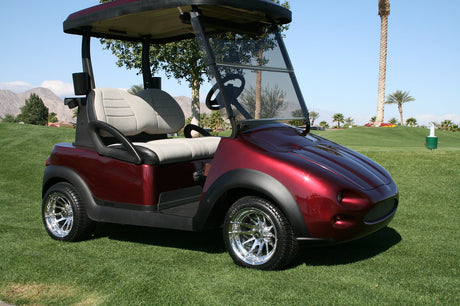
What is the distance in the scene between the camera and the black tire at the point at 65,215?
4.75 m

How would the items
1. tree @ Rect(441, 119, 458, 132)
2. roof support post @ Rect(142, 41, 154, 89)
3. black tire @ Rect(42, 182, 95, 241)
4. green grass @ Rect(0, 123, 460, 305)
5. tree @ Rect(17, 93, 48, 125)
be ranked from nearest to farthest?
1. green grass @ Rect(0, 123, 460, 305)
2. black tire @ Rect(42, 182, 95, 241)
3. roof support post @ Rect(142, 41, 154, 89)
4. tree @ Rect(441, 119, 458, 132)
5. tree @ Rect(17, 93, 48, 125)

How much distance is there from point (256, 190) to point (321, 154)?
682 mm

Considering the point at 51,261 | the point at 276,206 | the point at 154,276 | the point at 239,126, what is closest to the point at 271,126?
the point at 239,126

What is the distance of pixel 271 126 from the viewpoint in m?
4.38

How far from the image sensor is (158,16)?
189 inches

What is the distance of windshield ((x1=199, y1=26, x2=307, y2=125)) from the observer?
4152mm

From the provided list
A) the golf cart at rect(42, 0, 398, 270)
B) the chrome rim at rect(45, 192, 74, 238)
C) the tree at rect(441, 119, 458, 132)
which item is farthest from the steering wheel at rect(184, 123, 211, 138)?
the tree at rect(441, 119, 458, 132)

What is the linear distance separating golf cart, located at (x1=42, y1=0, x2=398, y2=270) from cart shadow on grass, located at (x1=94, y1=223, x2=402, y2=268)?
38 centimetres

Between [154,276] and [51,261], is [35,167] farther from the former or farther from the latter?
[154,276]

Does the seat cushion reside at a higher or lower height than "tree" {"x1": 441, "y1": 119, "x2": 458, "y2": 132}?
higher

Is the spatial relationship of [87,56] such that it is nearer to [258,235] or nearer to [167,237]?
[167,237]

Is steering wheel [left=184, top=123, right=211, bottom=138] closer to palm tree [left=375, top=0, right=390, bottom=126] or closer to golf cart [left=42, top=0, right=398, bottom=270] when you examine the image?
golf cart [left=42, top=0, right=398, bottom=270]

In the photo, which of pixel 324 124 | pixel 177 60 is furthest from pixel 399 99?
pixel 177 60

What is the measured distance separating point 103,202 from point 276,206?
5.89 ft
